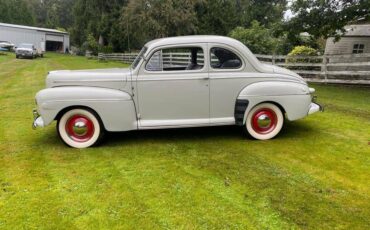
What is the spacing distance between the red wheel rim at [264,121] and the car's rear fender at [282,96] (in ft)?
0.67

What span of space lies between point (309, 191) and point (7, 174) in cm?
405

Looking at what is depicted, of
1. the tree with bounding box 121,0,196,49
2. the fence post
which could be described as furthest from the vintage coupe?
the tree with bounding box 121,0,196,49

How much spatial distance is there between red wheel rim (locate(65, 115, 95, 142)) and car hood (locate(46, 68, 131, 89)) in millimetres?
607

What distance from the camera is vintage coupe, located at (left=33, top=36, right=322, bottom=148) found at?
6.34 m

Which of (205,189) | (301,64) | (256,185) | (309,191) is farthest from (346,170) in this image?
(301,64)

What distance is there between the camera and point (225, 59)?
6672 mm

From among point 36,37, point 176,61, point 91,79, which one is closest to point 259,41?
point 176,61

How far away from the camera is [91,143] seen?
6.48 meters

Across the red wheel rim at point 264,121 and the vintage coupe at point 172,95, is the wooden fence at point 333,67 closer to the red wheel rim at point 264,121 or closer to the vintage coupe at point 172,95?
the red wheel rim at point 264,121

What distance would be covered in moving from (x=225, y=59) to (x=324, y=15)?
953 centimetres

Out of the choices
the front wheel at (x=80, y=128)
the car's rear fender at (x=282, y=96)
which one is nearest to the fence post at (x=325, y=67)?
the car's rear fender at (x=282, y=96)

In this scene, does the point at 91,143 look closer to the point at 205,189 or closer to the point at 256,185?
the point at 205,189

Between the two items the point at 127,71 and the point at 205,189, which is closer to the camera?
the point at 205,189

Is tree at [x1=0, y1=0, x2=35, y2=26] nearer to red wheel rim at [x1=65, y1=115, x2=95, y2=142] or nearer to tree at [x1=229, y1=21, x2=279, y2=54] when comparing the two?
tree at [x1=229, y1=21, x2=279, y2=54]
